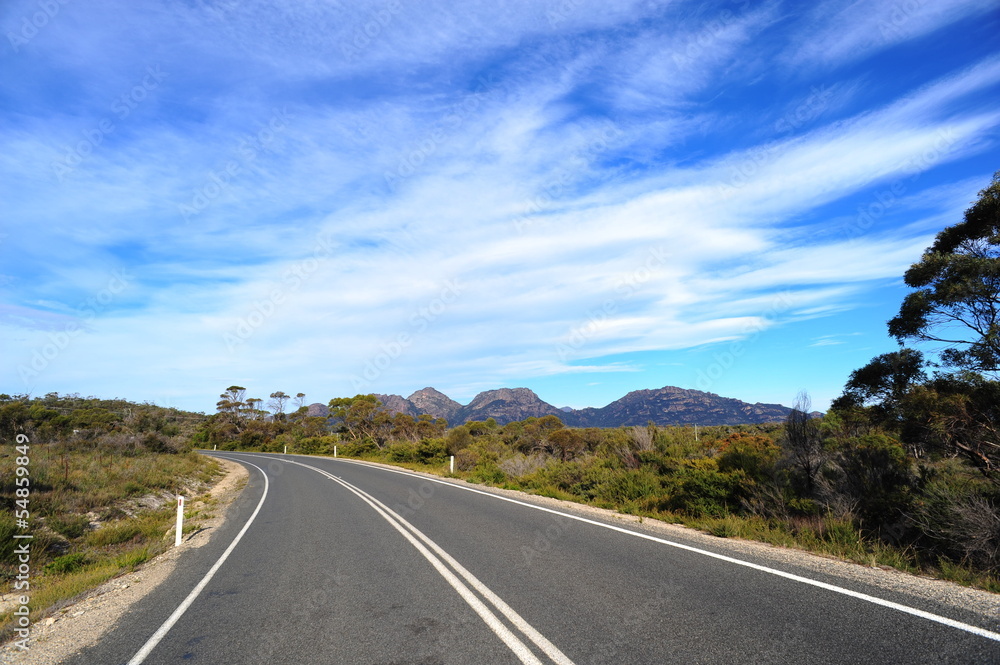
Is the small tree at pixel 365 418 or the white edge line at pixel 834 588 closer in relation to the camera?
the white edge line at pixel 834 588

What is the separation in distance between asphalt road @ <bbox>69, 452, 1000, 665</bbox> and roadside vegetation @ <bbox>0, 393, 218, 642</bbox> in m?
1.91

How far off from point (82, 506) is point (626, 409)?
4431 inches

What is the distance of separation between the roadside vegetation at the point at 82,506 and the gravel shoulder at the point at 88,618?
287 mm

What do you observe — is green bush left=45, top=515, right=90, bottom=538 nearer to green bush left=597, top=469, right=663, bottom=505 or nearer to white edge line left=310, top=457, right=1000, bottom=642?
white edge line left=310, top=457, right=1000, bottom=642

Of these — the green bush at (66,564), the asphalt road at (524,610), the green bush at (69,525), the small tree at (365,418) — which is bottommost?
the green bush at (66,564)

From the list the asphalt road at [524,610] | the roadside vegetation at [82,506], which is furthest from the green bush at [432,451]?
the asphalt road at [524,610]

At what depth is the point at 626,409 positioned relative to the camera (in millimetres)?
117750

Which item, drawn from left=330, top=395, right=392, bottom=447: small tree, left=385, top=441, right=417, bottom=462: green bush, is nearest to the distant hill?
left=330, top=395, right=392, bottom=447: small tree

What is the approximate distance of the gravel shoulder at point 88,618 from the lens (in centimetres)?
463

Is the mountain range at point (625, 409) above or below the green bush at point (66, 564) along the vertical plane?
above

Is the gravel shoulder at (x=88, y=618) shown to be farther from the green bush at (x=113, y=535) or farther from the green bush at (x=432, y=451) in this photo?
the green bush at (x=432, y=451)

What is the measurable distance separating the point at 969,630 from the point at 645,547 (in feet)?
12.4

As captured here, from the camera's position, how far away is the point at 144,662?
4.18m

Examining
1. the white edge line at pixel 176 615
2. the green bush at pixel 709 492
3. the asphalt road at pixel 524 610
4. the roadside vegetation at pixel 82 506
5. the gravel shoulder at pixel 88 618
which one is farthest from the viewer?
the green bush at pixel 709 492
